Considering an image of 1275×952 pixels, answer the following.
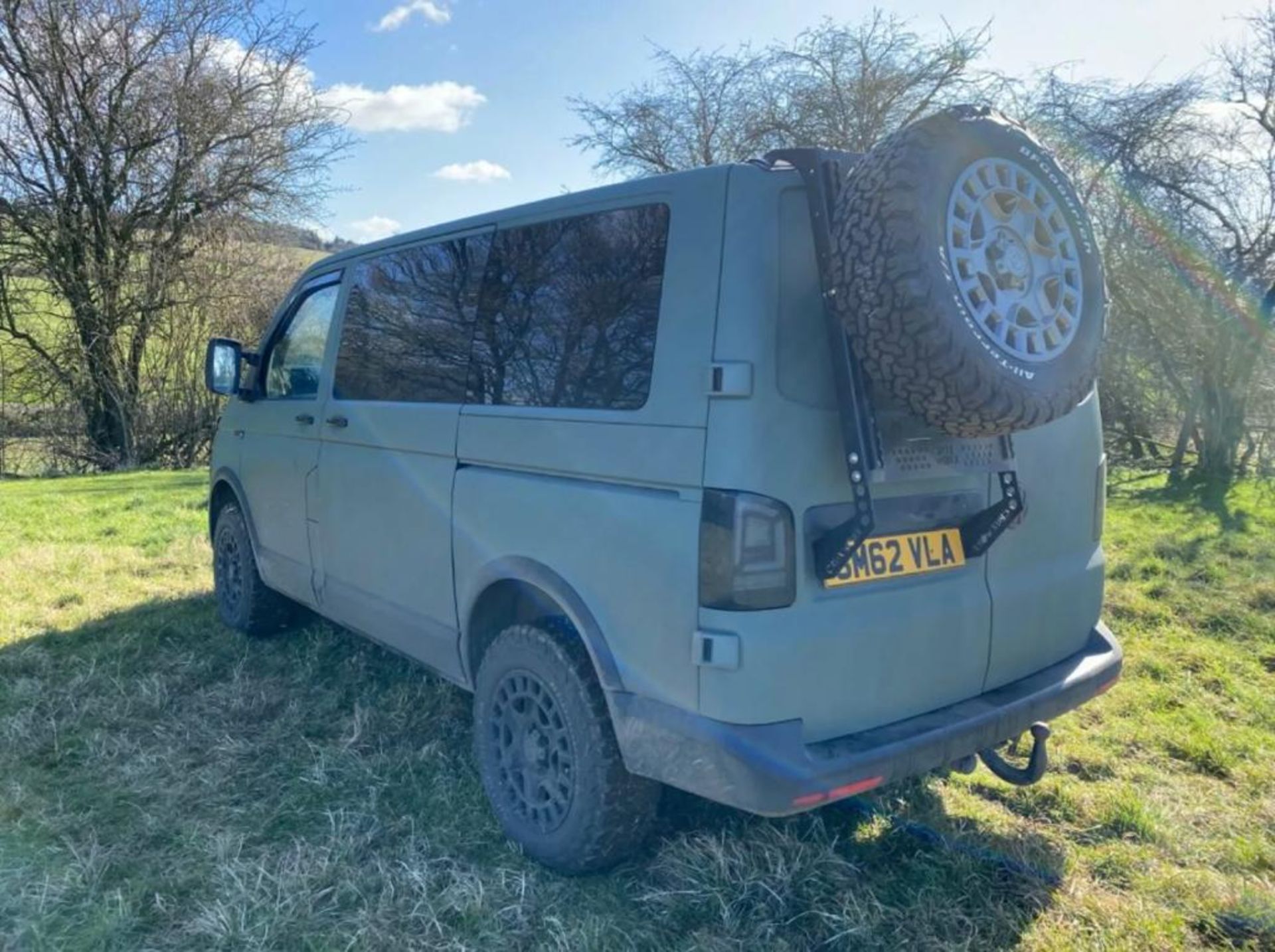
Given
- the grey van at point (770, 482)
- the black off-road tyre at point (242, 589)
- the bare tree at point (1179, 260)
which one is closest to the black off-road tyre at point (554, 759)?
the grey van at point (770, 482)

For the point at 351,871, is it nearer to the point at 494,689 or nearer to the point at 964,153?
the point at 494,689

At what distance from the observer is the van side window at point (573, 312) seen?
2.54 meters

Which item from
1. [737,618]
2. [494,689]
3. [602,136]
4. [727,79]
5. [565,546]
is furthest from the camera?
[602,136]

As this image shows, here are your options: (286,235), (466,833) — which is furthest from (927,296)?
(286,235)

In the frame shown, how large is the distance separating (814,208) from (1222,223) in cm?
951

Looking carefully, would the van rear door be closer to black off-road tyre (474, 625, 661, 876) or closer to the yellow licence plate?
the yellow licence plate

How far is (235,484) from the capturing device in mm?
4926

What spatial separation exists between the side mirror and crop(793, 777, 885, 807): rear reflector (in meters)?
3.77

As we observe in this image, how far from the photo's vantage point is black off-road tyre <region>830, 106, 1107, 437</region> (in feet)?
6.94

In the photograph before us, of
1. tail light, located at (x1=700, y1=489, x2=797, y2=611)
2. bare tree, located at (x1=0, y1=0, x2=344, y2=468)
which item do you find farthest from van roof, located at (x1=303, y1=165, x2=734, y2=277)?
bare tree, located at (x1=0, y1=0, x2=344, y2=468)

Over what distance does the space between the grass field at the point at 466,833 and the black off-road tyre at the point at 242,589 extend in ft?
0.55

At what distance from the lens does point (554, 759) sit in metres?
2.78

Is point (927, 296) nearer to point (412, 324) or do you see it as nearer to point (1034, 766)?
point (1034, 766)

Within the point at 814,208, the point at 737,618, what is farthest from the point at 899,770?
the point at 814,208
